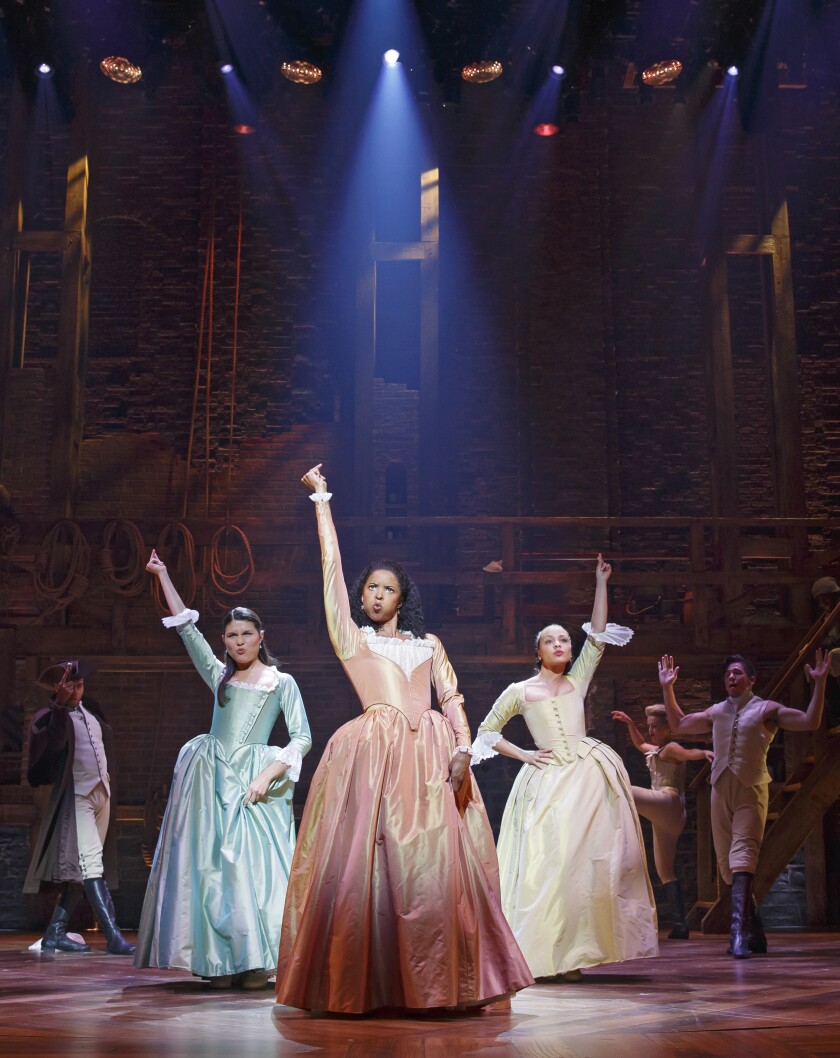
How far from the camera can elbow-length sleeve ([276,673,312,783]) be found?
4.57 metres

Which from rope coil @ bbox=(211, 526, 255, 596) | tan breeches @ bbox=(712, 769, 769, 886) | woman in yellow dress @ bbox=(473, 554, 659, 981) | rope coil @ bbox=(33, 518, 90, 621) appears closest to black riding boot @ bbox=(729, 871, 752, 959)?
tan breeches @ bbox=(712, 769, 769, 886)

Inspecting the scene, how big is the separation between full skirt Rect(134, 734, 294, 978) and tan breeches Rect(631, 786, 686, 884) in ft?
10.8

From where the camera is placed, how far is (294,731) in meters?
4.76

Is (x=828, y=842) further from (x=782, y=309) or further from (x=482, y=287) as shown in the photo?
(x=482, y=287)

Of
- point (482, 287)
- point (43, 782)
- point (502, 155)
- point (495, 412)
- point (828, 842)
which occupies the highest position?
point (502, 155)

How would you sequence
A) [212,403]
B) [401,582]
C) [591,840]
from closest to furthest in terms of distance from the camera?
[401,582], [591,840], [212,403]

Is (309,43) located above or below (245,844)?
above

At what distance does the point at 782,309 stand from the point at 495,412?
246cm

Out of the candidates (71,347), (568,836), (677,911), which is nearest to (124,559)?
(71,347)

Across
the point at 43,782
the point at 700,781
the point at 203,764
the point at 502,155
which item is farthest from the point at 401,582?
the point at 502,155

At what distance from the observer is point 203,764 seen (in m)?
4.66

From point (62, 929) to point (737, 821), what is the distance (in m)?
3.52

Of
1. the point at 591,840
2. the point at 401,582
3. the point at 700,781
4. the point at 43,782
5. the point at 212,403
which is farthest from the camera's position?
the point at 212,403

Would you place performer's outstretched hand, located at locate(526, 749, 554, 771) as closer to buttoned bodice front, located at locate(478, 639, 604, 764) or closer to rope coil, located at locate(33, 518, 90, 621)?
buttoned bodice front, located at locate(478, 639, 604, 764)
